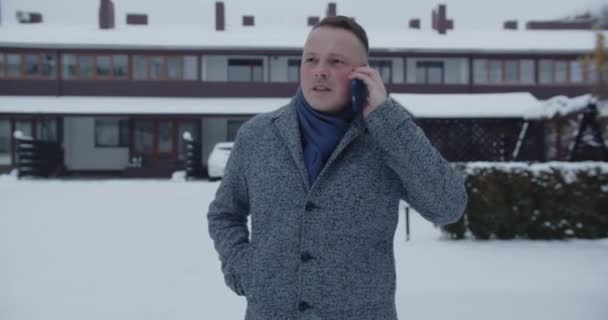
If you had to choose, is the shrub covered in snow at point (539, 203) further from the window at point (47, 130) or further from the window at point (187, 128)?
the window at point (47, 130)

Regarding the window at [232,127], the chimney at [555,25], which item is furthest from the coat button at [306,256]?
the chimney at [555,25]

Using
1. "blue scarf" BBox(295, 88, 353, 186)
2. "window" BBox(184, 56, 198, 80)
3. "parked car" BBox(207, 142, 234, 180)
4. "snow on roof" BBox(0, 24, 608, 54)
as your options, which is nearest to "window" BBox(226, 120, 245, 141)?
"window" BBox(184, 56, 198, 80)

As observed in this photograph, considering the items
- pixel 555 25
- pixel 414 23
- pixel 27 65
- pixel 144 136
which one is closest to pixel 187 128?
pixel 144 136

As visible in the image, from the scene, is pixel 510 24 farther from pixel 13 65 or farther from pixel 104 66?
pixel 13 65

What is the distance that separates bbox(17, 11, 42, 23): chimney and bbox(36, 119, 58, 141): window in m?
7.81

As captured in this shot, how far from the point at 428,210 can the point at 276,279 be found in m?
0.52

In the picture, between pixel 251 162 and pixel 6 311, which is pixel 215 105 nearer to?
pixel 6 311

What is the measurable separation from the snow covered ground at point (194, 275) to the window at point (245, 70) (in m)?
15.8

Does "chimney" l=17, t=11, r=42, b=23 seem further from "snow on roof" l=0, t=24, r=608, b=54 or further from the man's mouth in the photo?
the man's mouth

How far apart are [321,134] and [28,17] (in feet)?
98.7

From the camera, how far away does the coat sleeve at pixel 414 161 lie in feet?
4.79

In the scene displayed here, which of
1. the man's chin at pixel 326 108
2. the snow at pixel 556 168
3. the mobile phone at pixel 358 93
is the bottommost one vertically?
the snow at pixel 556 168

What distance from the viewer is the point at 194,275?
5227mm

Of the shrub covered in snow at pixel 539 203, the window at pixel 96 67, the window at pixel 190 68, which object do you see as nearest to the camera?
the shrub covered in snow at pixel 539 203
